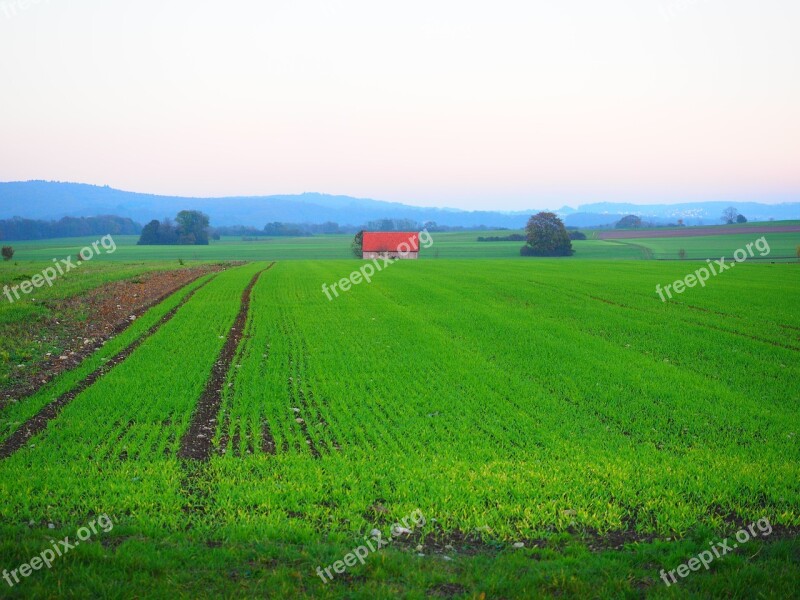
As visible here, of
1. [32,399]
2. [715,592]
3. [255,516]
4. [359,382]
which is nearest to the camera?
[715,592]

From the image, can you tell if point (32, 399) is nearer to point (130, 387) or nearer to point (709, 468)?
point (130, 387)

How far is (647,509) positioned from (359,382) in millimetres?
7932

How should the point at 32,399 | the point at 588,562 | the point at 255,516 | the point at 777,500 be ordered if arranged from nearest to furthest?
the point at 588,562 < the point at 255,516 < the point at 777,500 < the point at 32,399

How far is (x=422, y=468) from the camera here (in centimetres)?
934

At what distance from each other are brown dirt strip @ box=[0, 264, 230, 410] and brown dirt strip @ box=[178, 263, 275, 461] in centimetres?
403

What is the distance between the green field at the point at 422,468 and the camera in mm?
6461

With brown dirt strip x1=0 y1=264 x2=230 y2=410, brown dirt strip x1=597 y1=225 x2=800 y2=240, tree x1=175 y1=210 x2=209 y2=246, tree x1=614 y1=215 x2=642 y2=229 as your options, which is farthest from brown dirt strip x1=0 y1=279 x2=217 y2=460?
tree x1=614 y1=215 x2=642 y2=229

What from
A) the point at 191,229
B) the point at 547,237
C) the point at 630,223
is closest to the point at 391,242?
the point at 547,237

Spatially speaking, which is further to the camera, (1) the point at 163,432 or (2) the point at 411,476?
(1) the point at 163,432

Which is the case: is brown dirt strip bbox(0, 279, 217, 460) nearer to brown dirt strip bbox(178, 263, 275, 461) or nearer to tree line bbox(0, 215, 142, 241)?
brown dirt strip bbox(178, 263, 275, 461)

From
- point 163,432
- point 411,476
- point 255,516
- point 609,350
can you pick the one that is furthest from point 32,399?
point 609,350

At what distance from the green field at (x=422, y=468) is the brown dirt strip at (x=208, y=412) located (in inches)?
7.0

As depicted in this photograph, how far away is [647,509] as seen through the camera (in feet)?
26.5

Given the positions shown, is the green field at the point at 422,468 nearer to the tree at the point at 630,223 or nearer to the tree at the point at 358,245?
the tree at the point at 358,245
